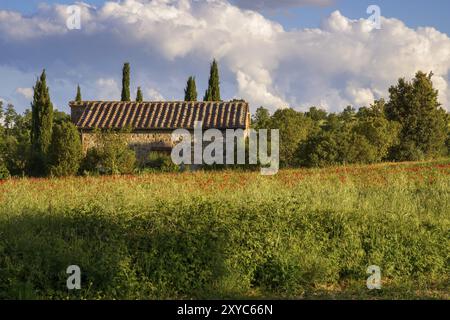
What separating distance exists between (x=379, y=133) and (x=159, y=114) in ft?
42.6

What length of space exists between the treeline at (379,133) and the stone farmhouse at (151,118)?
321 centimetres

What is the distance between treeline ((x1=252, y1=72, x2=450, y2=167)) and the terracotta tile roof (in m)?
3.07

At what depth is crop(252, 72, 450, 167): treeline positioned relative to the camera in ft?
87.1

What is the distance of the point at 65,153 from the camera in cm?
2497

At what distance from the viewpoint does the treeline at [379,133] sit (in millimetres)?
26547

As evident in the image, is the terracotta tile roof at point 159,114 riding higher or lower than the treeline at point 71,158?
higher

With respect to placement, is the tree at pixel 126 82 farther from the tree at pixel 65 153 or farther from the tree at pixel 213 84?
the tree at pixel 65 153

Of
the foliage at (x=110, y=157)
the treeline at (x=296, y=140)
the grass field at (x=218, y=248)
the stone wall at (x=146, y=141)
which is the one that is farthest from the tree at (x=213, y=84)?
the grass field at (x=218, y=248)

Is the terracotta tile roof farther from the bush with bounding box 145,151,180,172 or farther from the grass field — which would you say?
the grass field

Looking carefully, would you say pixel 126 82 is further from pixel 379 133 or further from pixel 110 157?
pixel 379 133

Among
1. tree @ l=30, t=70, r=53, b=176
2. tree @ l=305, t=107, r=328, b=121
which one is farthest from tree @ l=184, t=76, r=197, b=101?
tree @ l=305, t=107, r=328, b=121

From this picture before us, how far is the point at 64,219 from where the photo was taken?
8883 mm

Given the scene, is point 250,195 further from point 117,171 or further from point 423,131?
point 423,131
